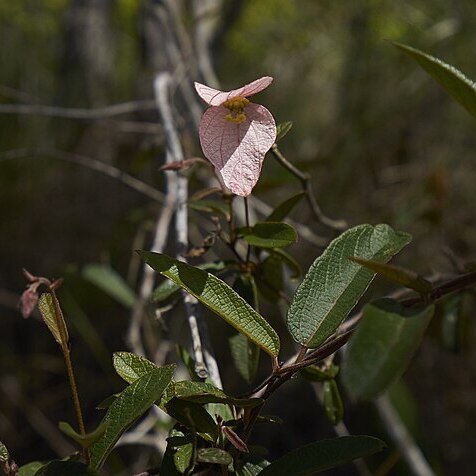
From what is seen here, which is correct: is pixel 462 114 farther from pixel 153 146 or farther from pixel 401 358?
pixel 401 358

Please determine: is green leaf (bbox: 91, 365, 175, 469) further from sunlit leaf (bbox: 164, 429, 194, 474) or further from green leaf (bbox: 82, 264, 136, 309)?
green leaf (bbox: 82, 264, 136, 309)

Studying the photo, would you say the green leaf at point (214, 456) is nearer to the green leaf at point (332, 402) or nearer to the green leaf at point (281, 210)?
the green leaf at point (332, 402)

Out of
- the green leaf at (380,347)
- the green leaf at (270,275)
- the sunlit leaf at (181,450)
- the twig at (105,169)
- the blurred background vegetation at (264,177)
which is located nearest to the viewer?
the green leaf at (380,347)

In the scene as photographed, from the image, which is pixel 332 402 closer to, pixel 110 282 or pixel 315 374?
pixel 315 374

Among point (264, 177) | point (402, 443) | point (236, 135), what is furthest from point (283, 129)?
point (264, 177)

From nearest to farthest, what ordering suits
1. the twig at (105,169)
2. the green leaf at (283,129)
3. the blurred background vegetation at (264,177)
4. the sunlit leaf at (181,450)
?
the sunlit leaf at (181,450), the green leaf at (283,129), the twig at (105,169), the blurred background vegetation at (264,177)

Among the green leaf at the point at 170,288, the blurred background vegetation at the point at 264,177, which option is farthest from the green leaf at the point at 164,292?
the blurred background vegetation at the point at 264,177
